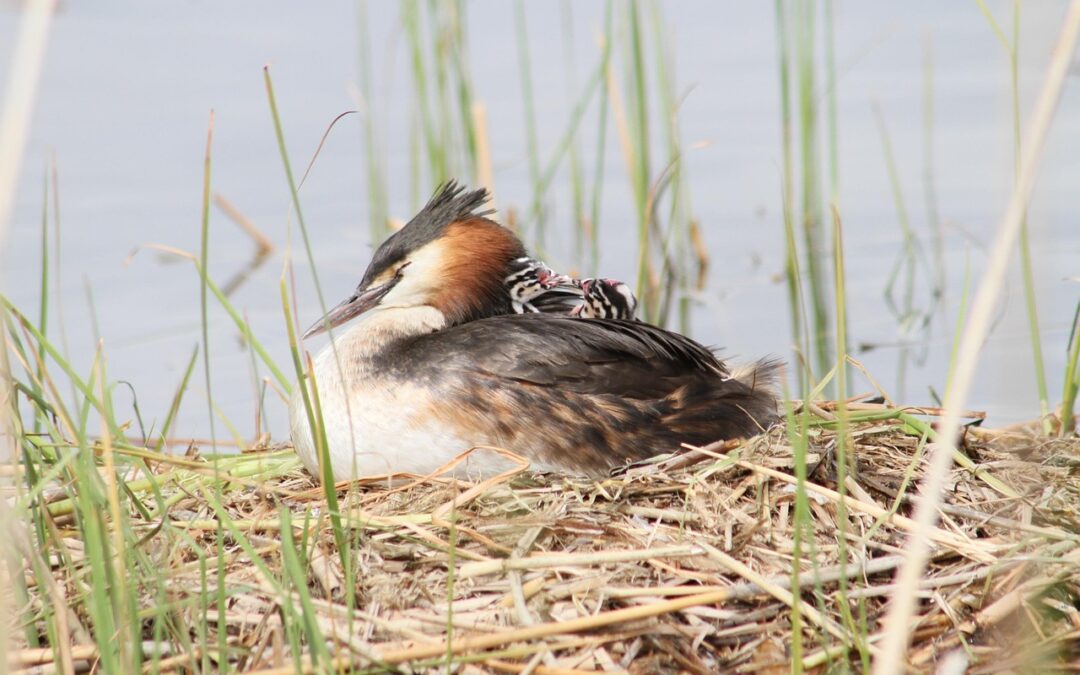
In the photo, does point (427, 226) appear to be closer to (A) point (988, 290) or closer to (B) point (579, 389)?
(B) point (579, 389)

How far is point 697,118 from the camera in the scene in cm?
893

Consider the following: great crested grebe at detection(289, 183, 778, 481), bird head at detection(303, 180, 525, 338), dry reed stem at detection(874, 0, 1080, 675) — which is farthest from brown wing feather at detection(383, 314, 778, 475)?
dry reed stem at detection(874, 0, 1080, 675)

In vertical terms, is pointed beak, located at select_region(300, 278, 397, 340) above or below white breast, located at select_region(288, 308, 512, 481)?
above

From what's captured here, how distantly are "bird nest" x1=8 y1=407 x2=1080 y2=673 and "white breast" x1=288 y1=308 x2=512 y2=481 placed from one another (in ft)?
0.37

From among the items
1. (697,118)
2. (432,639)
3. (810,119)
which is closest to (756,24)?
(697,118)

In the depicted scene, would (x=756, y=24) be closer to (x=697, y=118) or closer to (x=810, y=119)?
(x=697, y=118)

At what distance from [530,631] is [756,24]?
8088 millimetres

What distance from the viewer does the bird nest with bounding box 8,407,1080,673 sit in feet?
9.68

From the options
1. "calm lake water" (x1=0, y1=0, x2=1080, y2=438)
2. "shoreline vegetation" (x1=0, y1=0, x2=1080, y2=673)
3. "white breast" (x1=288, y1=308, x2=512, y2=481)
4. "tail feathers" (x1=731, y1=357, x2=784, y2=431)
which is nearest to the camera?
"shoreline vegetation" (x1=0, y1=0, x2=1080, y2=673)

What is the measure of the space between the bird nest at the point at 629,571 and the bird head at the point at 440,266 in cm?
89

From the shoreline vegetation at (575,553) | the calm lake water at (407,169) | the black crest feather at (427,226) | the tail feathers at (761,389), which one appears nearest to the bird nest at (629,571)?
the shoreline vegetation at (575,553)

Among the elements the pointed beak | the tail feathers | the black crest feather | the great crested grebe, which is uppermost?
the black crest feather

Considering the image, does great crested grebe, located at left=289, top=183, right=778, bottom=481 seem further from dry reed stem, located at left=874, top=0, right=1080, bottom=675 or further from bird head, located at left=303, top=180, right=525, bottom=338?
dry reed stem, located at left=874, top=0, right=1080, bottom=675

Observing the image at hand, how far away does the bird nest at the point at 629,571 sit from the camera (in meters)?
2.95
